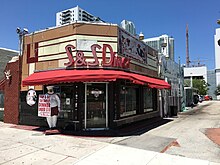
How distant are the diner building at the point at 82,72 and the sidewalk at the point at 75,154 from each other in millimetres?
2280

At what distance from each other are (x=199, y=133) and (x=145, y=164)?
20.2 feet

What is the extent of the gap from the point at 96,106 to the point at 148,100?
22.8 ft

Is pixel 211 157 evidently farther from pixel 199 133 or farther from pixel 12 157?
pixel 12 157

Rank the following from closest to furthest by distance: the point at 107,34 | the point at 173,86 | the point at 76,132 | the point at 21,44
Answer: the point at 76,132
the point at 107,34
the point at 21,44
the point at 173,86

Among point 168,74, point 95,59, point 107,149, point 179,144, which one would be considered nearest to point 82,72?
point 95,59

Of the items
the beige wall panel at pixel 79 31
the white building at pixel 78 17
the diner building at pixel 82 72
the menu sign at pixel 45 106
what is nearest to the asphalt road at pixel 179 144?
the diner building at pixel 82 72

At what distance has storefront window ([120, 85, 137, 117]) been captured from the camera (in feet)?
41.4

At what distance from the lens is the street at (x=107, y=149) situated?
6.39 m

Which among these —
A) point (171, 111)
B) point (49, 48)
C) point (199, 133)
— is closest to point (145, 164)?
point (199, 133)

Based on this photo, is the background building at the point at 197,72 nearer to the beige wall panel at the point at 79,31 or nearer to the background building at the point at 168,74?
the background building at the point at 168,74

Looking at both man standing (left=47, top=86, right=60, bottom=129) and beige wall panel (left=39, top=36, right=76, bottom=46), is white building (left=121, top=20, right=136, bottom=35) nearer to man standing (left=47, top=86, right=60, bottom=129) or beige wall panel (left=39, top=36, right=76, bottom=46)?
beige wall panel (left=39, top=36, right=76, bottom=46)

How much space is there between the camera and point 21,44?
1348 centimetres

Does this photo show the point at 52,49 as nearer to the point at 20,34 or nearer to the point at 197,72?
the point at 20,34

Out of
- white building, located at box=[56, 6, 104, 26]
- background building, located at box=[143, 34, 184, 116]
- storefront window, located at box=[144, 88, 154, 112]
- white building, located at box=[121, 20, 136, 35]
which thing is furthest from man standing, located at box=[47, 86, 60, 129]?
background building, located at box=[143, 34, 184, 116]
